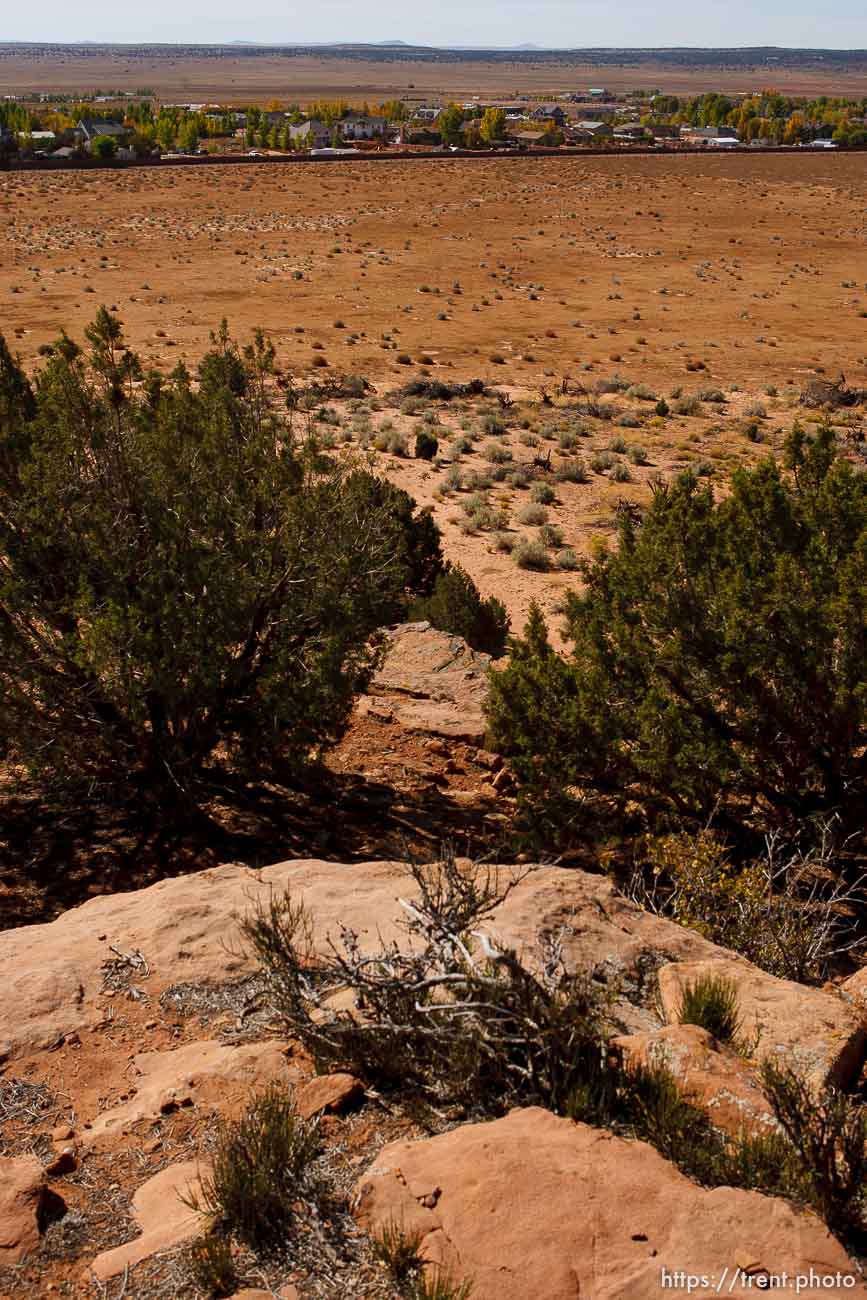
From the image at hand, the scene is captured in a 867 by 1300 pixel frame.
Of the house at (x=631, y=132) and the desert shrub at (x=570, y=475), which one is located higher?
the house at (x=631, y=132)

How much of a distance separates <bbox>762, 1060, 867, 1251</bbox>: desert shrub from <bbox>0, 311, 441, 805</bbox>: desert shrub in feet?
18.4

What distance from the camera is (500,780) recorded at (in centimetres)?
1129

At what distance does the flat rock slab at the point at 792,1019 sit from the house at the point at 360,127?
13175 cm

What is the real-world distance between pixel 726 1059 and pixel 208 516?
6643 millimetres

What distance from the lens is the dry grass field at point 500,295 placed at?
89.0ft

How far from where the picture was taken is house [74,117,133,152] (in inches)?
4144

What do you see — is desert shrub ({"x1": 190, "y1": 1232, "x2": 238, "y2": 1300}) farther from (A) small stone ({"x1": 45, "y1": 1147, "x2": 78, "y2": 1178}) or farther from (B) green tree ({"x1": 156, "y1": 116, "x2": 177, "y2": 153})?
(B) green tree ({"x1": 156, "y1": 116, "x2": 177, "y2": 153})

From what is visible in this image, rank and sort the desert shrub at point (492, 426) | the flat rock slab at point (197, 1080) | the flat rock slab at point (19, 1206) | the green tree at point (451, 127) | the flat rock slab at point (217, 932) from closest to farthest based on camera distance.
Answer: the flat rock slab at point (19, 1206) < the flat rock slab at point (197, 1080) < the flat rock slab at point (217, 932) < the desert shrub at point (492, 426) < the green tree at point (451, 127)

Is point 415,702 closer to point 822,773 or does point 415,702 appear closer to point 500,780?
point 500,780

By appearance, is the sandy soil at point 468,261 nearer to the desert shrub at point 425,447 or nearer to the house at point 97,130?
the desert shrub at point 425,447

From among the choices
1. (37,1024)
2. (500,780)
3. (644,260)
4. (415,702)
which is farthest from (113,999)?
(644,260)

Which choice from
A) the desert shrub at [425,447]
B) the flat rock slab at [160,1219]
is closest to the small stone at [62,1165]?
the flat rock slab at [160,1219]

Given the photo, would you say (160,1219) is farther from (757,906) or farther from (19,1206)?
(757,906)

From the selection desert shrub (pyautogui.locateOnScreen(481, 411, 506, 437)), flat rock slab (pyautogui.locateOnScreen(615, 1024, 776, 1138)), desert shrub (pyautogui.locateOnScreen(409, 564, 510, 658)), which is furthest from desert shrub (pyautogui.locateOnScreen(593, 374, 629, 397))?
flat rock slab (pyautogui.locateOnScreen(615, 1024, 776, 1138))
